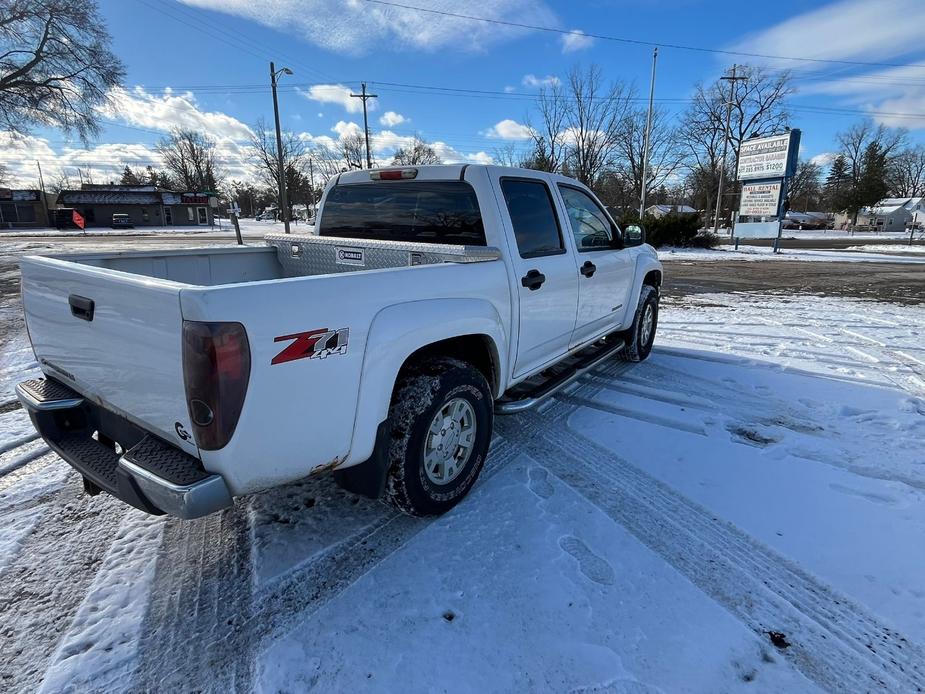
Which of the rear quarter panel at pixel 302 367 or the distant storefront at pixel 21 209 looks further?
the distant storefront at pixel 21 209

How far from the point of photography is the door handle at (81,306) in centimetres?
226

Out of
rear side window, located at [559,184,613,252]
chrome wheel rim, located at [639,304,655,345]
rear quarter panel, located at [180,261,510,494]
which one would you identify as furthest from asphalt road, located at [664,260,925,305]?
rear quarter panel, located at [180,261,510,494]

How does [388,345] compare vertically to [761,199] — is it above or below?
below

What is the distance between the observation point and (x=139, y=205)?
6175 cm

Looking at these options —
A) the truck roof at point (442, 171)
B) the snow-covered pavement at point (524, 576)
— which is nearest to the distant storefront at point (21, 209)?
the snow-covered pavement at point (524, 576)

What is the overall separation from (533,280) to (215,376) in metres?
2.17

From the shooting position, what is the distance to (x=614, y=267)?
4797 mm

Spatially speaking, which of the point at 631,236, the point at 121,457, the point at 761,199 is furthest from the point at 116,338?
the point at 761,199

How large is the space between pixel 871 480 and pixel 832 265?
1818 cm

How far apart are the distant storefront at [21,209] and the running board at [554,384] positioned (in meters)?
72.1

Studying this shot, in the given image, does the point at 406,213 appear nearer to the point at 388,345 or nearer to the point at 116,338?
the point at 388,345

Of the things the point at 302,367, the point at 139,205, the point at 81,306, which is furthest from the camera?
the point at 139,205

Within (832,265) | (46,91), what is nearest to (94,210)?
(46,91)

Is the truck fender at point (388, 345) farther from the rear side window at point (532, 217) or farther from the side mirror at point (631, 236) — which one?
the side mirror at point (631, 236)
